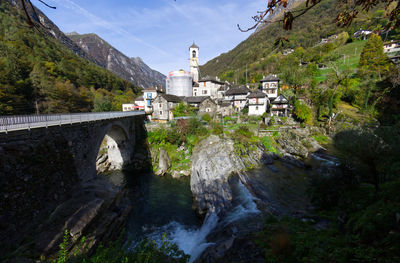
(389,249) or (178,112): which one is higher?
(178,112)

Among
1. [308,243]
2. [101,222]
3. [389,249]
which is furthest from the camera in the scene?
[101,222]

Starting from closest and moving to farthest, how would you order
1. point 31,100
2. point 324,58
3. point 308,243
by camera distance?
point 308,243, point 31,100, point 324,58

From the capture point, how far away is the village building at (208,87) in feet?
191

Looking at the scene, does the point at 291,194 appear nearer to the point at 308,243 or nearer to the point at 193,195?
the point at 193,195

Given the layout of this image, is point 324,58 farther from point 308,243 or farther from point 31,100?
point 31,100

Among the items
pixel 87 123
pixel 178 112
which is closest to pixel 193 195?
pixel 87 123

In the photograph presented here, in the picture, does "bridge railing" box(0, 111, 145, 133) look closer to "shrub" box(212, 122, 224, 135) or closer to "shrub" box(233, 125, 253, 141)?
"shrub" box(212, 122, 224, 135)

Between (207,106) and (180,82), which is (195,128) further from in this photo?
(180,82)

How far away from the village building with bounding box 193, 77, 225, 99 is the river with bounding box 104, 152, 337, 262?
38792 mm

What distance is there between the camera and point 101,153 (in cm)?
2955

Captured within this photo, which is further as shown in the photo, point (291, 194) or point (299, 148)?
point (299, 148)

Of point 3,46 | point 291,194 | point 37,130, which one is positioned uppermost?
point 3,46

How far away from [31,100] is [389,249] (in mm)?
55486

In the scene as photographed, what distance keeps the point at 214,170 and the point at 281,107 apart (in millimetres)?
28155
